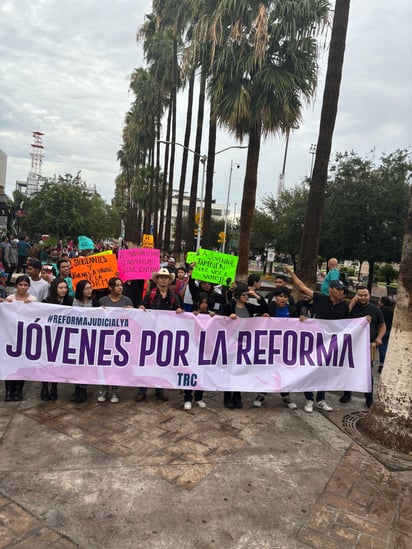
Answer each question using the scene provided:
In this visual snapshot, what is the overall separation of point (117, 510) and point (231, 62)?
517 inches

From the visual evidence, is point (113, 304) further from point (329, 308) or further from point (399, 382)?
point (399, 382)

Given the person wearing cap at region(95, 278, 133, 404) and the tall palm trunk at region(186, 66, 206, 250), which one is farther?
the tall palm trunk at region(186, 66, 206, 250)

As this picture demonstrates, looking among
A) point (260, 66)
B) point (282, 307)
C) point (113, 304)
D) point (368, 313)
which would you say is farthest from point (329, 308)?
point (260, 66)

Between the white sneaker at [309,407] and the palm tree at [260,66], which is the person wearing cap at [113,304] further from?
the palm tree at [260,66]

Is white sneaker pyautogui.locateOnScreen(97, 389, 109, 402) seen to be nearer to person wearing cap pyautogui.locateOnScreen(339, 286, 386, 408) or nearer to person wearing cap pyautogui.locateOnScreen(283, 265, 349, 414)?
person wearing cap pyautogui.locateOnScreen(283, 265, 349, 414)

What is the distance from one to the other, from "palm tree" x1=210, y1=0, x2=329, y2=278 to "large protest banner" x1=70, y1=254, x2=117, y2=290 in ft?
23.8

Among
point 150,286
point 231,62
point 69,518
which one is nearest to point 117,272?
point 150,286

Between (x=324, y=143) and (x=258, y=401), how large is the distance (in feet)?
17.3

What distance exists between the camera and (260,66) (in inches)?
492

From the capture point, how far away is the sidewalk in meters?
3.15

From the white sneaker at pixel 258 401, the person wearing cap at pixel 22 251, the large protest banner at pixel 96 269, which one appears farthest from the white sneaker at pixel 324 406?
the person wearing cap at pixel 22 251

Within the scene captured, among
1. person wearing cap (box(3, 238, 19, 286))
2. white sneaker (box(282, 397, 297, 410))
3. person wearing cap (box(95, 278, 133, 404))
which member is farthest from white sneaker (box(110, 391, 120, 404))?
person wearing cap (box(3, 238, 19, 286))

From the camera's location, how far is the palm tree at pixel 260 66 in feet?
40.5

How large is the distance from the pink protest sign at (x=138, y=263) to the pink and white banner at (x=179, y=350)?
73.0 inches
